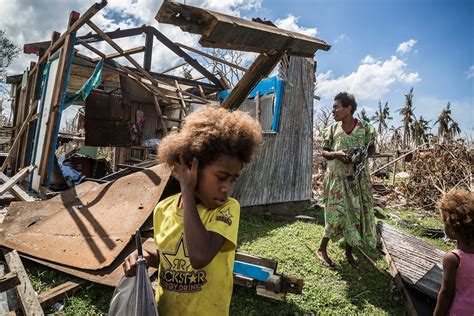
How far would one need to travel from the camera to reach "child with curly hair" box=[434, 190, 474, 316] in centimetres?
200

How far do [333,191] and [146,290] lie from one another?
284 centimetres

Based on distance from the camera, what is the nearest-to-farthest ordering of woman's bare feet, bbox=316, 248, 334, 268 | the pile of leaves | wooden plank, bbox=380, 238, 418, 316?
wooden plank, bbox=380, 238, 418, 316, woman's bare feet, bbox=316, 248, 334, 268, the pile of leaves

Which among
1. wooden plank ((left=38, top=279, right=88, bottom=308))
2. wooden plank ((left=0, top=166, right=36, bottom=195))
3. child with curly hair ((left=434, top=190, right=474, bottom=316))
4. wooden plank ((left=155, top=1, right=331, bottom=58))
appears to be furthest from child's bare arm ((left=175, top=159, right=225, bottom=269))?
wooden plank ((left=0, top=166, right=36, bottom=195))

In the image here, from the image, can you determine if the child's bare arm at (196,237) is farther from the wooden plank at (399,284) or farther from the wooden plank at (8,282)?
the wooden plank at (399,284)

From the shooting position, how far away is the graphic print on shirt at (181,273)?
1.32m

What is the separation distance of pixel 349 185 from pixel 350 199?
0.56ft

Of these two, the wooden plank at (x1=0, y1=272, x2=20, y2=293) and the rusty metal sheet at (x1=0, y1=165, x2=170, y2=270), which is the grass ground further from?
the wooden plank at (x1=0, y1=272, x2=20, y2=293)

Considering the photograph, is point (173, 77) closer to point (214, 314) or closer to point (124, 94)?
point (124, 94)

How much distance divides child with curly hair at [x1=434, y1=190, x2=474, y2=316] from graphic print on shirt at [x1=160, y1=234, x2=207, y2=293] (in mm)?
1780

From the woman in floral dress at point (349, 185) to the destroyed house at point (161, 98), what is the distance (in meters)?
1.10

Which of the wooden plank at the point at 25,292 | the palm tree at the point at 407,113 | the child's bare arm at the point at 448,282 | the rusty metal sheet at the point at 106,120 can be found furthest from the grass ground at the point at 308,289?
the palm tree at the point at 407,113

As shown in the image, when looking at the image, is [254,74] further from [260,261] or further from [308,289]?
[308,289]

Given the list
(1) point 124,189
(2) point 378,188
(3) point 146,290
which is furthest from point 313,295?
(2) point 378,188

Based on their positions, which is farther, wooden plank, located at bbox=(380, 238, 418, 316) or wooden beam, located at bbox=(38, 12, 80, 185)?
wooden beam, located at bbox=(38, 12, 80, 185)
